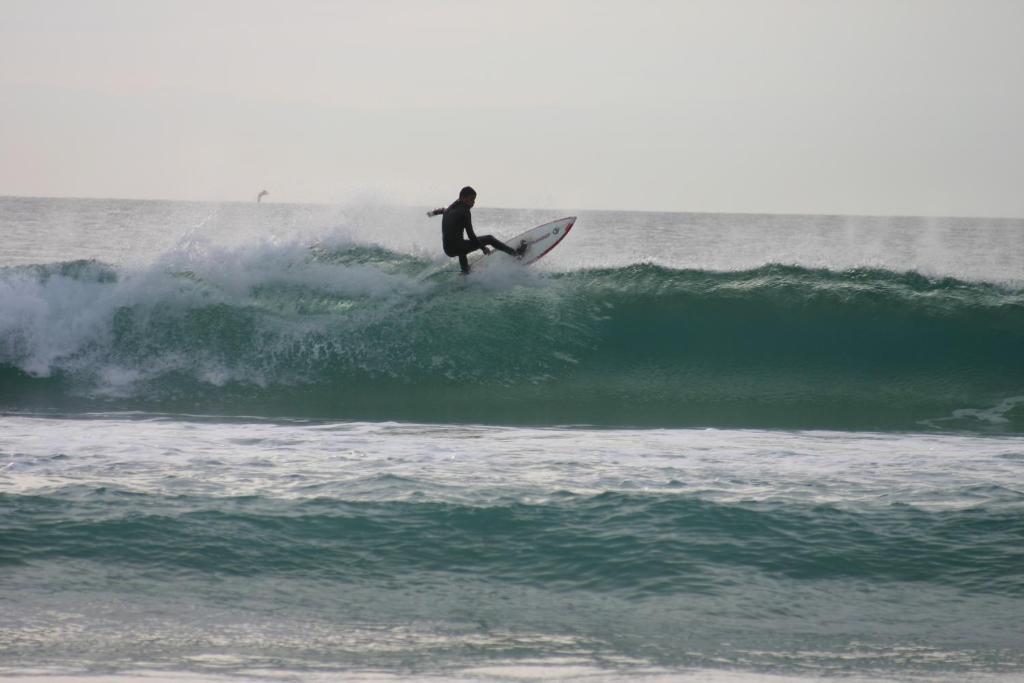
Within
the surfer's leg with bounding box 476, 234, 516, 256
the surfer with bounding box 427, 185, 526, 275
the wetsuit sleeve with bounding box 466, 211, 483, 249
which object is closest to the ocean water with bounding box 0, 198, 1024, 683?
the surfer's leg with bounding box 476, 234, 516, 256

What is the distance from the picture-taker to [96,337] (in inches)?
599

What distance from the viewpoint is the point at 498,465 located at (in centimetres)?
852

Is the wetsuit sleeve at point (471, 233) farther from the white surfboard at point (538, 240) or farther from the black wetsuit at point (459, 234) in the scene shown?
the white surfboard at point (538, 240)

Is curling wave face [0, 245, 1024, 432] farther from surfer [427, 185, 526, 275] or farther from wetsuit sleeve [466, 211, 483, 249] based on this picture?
wetsuit sleeve [466, 211, 483, 249]

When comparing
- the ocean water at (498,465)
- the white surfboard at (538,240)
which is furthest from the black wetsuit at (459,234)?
the ocean water at (498,465)

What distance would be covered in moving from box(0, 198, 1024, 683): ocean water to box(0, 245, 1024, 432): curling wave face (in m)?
0.05

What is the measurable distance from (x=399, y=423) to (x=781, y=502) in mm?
5705

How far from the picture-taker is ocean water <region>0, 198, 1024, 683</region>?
520cm

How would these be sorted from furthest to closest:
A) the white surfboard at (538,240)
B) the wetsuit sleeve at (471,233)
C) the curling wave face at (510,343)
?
the white surfboard at (538,240) < the wetsuit sleeve at (471,233) < the curling wave face at (510,343)

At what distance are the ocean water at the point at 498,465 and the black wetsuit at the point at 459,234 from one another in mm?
866

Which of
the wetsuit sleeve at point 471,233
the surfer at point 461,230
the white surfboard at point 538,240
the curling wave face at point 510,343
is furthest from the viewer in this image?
the white surfboard at point 538,240

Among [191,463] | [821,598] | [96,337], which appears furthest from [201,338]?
[821,598]

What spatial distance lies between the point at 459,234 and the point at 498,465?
6651mm

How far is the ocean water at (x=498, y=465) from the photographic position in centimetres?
520
